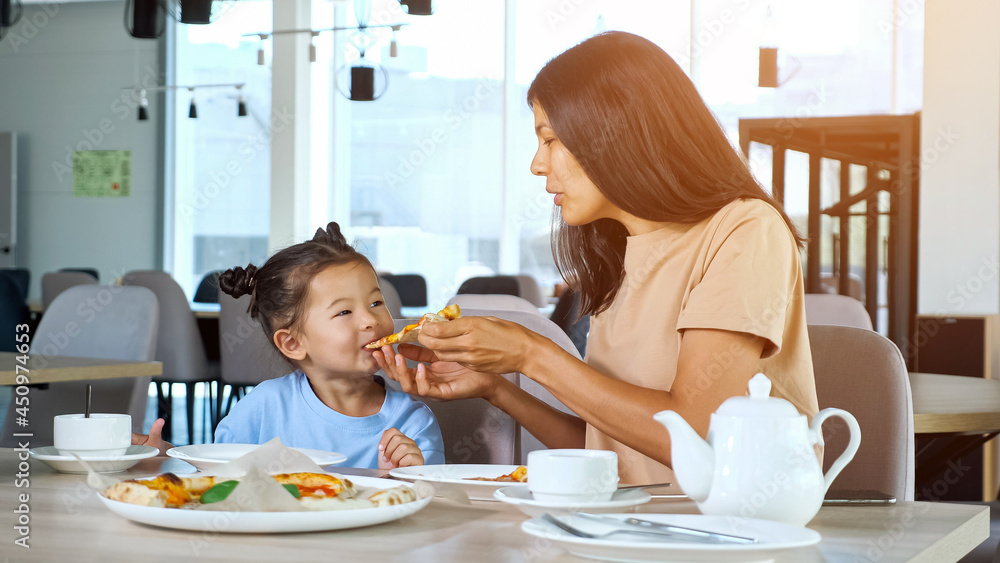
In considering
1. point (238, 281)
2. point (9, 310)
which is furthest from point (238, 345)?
point (238, 281)

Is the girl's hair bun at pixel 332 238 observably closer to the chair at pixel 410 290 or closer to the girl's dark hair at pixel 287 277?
the girl's dark hair at pixel 287 277

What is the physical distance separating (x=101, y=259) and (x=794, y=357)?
8277mm

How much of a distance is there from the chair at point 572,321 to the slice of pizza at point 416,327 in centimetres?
143

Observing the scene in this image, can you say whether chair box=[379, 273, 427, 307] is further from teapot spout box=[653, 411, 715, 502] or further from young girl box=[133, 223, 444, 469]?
teapot spout box=[653, 411, 715, 502]

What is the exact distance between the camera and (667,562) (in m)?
0.68

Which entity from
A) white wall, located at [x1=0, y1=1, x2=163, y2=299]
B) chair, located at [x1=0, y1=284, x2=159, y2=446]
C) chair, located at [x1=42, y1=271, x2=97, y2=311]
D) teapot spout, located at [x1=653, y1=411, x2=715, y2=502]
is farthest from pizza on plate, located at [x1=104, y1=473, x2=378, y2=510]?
white wall, located at [x1=0, y1=1, x2=163, y2=299]

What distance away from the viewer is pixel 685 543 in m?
0.68

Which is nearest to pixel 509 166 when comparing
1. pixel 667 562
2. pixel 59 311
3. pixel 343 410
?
pixel 59 311

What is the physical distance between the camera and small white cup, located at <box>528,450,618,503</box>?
2.67ft

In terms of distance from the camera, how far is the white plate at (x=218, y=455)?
1.06 m

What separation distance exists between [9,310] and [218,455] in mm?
3972

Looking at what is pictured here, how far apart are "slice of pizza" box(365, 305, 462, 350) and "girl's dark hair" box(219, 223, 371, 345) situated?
0.24 metres

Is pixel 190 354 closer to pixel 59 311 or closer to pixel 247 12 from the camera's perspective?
pixel 59 311

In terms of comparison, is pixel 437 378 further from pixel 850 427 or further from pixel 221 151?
pixel 221 151
